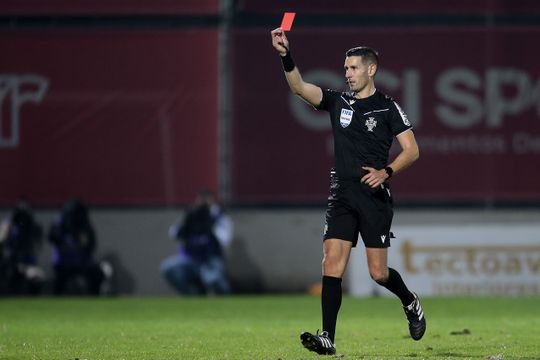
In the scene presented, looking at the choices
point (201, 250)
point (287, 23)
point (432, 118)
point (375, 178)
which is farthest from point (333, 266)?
point (432, 118)

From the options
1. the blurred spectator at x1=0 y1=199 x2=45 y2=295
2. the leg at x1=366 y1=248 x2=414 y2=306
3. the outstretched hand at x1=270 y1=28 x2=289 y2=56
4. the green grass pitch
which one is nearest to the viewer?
the outstretched hand at x1=270 y1=28 x2=289 y2=56

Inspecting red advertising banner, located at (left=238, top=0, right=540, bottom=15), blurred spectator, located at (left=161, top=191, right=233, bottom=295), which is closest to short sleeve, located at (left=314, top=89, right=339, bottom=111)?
blurred spectator, located at (left=161, top=191, right=233, bottom=295)

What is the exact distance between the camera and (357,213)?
878cm

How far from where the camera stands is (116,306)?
16.2m

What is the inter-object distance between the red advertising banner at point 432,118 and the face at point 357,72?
10.8m

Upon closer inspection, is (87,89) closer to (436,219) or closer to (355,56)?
(436,219)

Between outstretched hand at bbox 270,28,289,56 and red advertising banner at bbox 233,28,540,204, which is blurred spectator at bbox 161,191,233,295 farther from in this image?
outstretched hand at bbox 270,28,289,56

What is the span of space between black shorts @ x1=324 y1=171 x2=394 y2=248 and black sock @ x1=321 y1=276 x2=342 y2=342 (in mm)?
328

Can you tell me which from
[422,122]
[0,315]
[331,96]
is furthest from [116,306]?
[331,96]

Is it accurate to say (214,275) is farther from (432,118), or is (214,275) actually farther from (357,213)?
(357,213)

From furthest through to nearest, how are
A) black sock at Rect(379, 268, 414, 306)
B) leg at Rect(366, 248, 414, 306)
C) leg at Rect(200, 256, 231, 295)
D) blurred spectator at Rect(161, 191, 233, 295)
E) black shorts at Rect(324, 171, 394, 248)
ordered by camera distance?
leg at Rect(200, 256, 231, 295) → blurred spectator at Rect(161, 191, 233, 295) → black sock at Rect(379, 268, 414, 306) → leg at Rect(366, 248, 414, 306) → black shorts at Rect(324, 171, 394, 248)

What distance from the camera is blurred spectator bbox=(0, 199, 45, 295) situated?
1923 cm

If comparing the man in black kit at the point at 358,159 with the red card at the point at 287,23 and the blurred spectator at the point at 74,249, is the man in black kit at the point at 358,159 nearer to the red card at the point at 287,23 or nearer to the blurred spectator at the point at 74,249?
the red card at the point at 287,23

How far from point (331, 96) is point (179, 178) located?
1109cm
